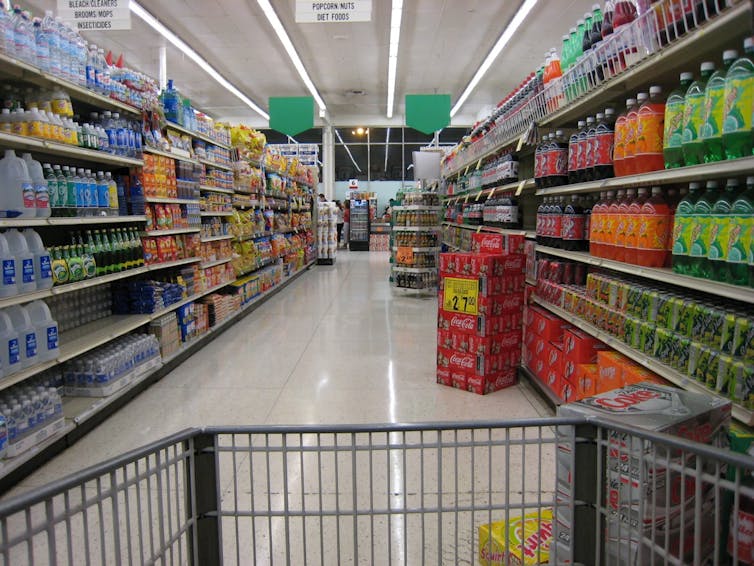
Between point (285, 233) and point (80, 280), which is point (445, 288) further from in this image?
point (285, 233)

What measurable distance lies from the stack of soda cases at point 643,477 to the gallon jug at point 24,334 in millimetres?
2809

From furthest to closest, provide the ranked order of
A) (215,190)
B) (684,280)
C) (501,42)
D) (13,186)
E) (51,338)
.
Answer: (501,42) < (215,190) < (51,338) < (13,186) < (684,280)

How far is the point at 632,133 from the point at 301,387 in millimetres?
3029

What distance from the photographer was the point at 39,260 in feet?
10.6

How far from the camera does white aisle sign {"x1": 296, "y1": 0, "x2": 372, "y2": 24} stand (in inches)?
262

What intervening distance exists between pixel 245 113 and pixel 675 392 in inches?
789

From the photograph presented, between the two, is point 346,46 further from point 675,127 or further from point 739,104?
point 739,104

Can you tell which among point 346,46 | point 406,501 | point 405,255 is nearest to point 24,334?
point 406,501

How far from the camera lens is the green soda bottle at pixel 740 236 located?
1930 mm

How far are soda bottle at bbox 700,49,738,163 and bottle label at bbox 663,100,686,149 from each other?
21 centimetres

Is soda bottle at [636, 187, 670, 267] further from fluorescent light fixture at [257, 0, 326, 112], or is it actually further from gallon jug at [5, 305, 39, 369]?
fluorescent light fixture at [257, 0, 326, 112]

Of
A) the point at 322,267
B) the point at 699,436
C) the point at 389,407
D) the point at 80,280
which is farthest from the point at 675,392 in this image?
the point at 322,267

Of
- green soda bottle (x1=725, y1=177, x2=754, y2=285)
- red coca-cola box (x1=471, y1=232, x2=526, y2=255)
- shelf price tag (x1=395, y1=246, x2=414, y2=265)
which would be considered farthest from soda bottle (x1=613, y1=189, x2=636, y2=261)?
shelf price tag (x1=395, y1=246, x2=414, y2=265)

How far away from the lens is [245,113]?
20.0m
